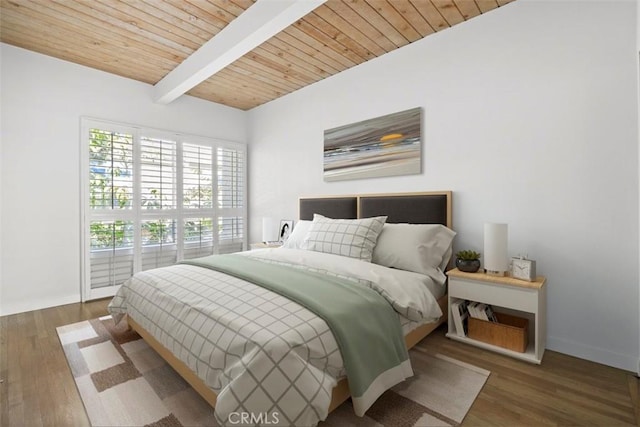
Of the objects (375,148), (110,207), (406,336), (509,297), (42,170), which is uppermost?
(375,148)

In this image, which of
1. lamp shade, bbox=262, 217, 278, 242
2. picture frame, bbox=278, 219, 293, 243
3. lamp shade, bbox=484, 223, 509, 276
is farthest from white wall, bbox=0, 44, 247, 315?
lamp shade, bbox=484, 223, 509, 276

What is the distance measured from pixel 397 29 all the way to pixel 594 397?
9.51ft

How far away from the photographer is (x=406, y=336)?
1.96 metres

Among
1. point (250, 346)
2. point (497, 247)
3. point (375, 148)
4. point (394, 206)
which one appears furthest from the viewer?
point (375, 148)

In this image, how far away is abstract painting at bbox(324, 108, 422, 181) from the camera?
A: 9.40ft

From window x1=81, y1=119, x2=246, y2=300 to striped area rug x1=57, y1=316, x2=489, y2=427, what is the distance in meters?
1.51

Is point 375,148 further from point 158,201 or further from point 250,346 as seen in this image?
point 158,201

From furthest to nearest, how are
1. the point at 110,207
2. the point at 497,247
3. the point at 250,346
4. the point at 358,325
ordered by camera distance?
the point at 110,207
the point at 497,247
the point at 358,325
the point at 250,346

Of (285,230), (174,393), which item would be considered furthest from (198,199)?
(174,393)

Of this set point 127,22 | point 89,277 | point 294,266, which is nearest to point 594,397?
point 294,266

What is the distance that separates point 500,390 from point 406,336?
56 cm

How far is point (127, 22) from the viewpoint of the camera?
98.4 inches

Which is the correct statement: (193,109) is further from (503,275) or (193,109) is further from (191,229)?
(503,275)

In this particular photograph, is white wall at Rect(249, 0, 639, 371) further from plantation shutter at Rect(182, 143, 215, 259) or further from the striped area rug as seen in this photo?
plantation shutter at Rect(182, 143, 215, 259)
